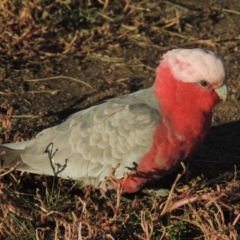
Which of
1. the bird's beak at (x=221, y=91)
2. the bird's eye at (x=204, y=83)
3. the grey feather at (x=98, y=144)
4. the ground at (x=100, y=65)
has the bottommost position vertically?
the ground at (x=100, y=65)

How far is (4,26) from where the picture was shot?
20.1ft

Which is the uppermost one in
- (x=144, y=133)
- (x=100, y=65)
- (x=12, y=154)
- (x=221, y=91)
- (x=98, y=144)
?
(x=221, y=91)

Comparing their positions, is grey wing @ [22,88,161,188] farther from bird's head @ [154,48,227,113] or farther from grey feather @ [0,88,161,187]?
bird's head @ [154,48,227,113]

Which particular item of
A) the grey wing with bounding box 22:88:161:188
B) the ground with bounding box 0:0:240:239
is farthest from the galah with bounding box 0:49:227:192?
the ground with bounding box 0:0:240:239

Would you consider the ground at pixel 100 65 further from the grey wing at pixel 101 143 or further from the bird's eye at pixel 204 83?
the bird's eye at pixel 204 83

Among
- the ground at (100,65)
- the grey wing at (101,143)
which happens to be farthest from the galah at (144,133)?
the ground at (100,65)

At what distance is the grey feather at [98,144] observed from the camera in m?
4.32

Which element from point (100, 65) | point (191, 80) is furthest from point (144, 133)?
point (100, 65)

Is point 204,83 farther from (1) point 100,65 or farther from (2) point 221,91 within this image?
(1) point 100,65

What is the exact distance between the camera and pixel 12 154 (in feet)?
14.8

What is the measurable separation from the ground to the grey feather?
14 centimetres

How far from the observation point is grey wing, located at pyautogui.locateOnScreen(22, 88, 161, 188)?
4.32 meters

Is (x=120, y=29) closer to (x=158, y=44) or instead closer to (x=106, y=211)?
(x=158, y=44)

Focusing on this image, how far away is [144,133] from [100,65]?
1.90 metres
